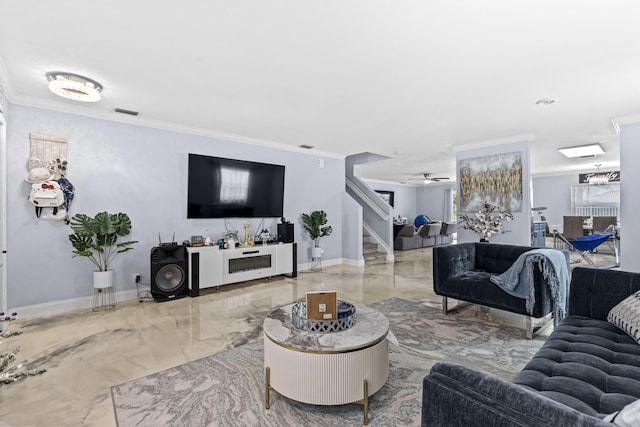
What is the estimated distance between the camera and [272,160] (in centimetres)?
583

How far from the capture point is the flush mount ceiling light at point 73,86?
2987 millimetres

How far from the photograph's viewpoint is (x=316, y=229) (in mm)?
6207

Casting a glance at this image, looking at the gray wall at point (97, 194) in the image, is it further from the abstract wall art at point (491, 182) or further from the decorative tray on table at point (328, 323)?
the abstract wall art at point (491, 182)

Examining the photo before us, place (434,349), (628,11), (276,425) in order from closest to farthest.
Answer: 1. (276,425)
2. (628,11)
3. (434,349)

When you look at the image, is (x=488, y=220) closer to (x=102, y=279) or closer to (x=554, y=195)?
(x=102, y=279)

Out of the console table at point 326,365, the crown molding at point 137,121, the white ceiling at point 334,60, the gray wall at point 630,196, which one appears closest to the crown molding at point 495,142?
the white ceiling at point 334,60

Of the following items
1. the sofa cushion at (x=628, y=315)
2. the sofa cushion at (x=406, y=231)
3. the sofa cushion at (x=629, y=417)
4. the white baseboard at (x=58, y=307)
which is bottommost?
the white baseboard at (x=58, y=307)

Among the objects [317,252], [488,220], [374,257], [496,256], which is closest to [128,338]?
[317,252]

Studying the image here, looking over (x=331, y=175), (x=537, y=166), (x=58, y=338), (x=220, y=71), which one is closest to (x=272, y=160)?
(x=331, y=175)

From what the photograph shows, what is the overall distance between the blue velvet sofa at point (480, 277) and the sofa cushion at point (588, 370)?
2.83ft

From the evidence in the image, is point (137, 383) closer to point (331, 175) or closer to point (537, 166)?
point (331, 175)

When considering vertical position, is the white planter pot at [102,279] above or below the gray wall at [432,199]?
below

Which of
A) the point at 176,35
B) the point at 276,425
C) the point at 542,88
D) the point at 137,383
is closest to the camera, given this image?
the point at 276,425

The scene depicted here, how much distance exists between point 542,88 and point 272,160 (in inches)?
161
